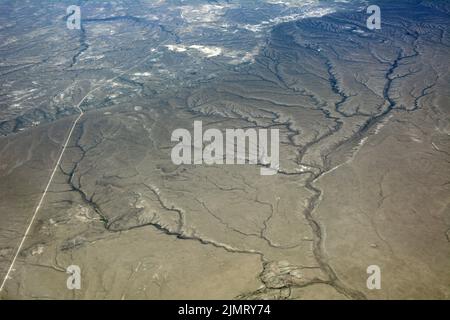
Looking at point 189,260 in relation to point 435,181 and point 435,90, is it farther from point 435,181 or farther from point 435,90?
point 435,90

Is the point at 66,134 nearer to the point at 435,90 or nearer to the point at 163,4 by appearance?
the point at 435,90

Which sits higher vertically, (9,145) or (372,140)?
(372,140)

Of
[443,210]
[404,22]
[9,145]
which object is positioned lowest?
[9,145]

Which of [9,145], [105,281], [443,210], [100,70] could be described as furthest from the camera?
[100,70]

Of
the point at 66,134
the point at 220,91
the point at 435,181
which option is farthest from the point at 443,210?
the point at 66,134

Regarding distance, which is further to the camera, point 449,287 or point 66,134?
point 66,134

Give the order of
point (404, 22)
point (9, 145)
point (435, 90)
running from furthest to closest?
point (404, 22), point (435, 90), point (9, 145)
